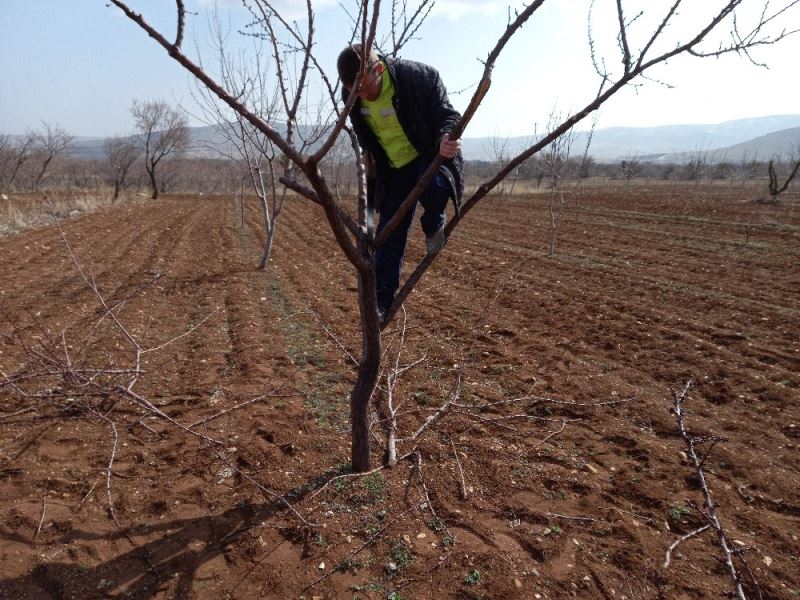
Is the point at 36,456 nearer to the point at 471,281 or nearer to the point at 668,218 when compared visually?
the point at 471,281

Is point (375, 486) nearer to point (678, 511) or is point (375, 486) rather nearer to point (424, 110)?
point (678, 511)

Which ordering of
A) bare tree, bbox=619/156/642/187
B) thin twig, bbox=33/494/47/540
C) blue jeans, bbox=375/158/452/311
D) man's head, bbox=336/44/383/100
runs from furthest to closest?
bare tree, bbox=619/156/642/187, blue jeans, bbox=375/158/452/311, thin twig, bbox=33/494/47/540, man's head, bbox=336/44/383/100

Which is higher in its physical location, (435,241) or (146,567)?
(435,241)

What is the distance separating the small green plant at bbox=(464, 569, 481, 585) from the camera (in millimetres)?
1673

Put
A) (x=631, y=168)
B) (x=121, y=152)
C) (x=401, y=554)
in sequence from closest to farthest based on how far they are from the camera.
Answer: (x=401, y=554) < (x=631, y=168) < (x=121, y=152)

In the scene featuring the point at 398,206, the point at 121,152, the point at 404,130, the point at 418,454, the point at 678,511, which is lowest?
the point at 678,511

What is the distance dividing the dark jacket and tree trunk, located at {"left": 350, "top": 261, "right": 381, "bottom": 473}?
1.66 feet

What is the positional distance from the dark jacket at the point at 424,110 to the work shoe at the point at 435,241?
22 cm

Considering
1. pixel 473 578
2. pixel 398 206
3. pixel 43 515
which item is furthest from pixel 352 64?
pixel 43 515

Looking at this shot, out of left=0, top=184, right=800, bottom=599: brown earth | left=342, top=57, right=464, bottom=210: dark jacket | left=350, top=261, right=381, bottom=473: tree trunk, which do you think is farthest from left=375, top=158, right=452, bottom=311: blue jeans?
left=0, top=184, right=800, bottom=599: brown earth

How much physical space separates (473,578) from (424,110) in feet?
5.94

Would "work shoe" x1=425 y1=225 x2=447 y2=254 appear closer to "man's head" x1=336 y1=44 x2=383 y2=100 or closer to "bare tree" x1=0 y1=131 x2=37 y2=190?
"man's head" x1=336 y1=44 x2=383 y2=100

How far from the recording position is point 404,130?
2.08 m

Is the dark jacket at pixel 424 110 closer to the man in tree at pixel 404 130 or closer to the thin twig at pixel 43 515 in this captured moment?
the man in tree at pixel 404 130
